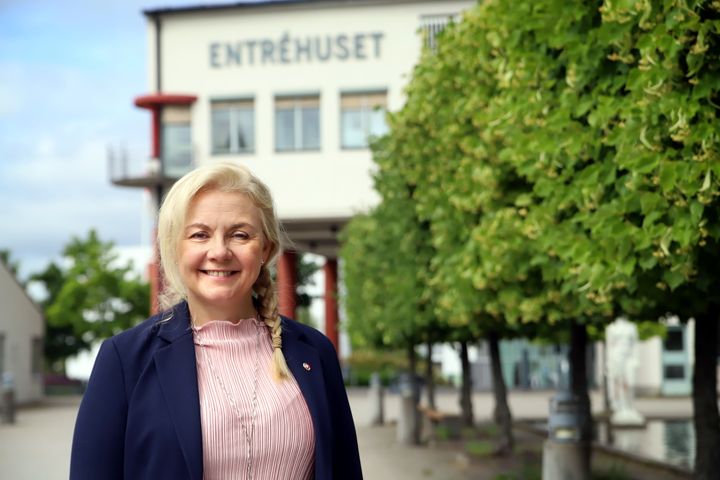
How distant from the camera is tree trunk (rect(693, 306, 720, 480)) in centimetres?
1284

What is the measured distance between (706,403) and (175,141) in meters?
36.7

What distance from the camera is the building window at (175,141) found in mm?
47406

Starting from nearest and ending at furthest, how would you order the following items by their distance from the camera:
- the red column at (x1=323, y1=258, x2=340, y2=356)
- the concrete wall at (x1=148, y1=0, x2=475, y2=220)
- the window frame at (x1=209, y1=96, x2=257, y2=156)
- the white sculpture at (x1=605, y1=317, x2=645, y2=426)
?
the white sculpture at (x1=605, y1=317, x2=645, y2=426) → the concrete wall at (x1=148, y1=0, x2=475, y2=220) → the window frame at (x1=209, y1=96, x2=257, y2=156) → the red column at (x1=323, y1=258, x2=340, y2=356)

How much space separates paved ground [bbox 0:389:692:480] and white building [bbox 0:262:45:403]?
248 inches

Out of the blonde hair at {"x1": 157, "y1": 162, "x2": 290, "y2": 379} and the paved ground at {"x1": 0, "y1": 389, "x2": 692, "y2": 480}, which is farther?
the paved ground at {"x1": 0, "y1": 389, "x2": 692, "y2": 480}

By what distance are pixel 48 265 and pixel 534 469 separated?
185 ft

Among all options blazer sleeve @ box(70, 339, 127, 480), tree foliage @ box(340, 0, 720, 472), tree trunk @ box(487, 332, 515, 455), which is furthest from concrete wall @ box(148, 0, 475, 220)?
blazer sleeve @ box(70, 339, 127, 480)

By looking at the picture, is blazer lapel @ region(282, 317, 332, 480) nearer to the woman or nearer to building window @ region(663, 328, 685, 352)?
the woman

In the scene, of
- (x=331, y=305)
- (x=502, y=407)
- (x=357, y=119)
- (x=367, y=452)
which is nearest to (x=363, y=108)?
(x=357, y=119)

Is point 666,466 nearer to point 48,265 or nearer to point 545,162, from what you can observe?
point 545,162

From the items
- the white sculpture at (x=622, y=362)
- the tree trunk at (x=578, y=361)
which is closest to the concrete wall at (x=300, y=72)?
the white sculpture at (x=622, y=362)

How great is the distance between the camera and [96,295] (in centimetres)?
5697

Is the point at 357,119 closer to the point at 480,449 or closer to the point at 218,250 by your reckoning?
the point at 480,449

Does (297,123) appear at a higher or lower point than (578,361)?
higher
